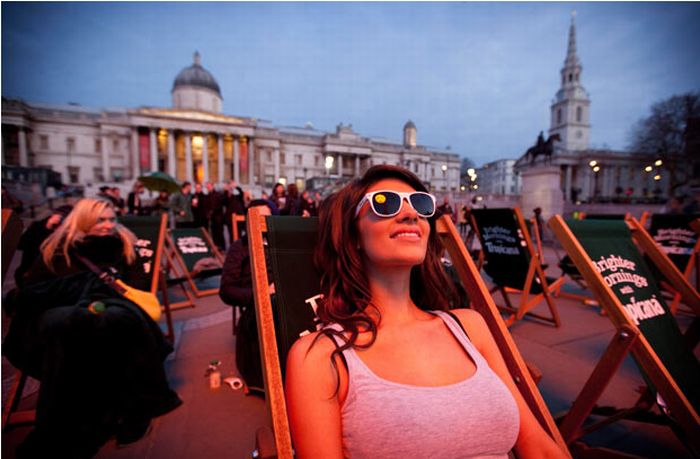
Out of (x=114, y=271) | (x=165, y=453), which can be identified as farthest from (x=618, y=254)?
(x=114, y=271)

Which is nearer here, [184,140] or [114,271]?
[114,271]

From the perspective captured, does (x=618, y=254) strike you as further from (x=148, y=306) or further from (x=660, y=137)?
(x=660, y=137)

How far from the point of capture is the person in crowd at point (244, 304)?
8.25ft

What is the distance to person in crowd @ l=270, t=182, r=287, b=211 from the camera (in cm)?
831

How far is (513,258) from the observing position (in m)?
4.20

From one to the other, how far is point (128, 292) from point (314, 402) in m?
1.96

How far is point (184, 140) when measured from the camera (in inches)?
1843

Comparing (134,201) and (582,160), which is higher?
(582,160)

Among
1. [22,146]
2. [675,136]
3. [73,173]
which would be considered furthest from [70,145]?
[675,136]

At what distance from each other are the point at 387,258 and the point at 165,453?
1.88 meters

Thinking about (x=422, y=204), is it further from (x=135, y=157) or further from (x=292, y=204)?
(x=135, y=157)

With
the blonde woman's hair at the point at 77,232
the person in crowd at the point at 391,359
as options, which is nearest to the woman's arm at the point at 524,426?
the person in crowd at the point at 391,359

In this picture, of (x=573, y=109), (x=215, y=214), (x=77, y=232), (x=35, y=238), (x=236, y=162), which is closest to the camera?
(x=77, y=232)

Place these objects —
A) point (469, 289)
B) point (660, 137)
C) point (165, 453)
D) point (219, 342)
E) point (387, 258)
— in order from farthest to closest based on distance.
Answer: point (660, 137) < point (219, 342) < point (165, 453) < point (469, 289) < point (387, 258)
